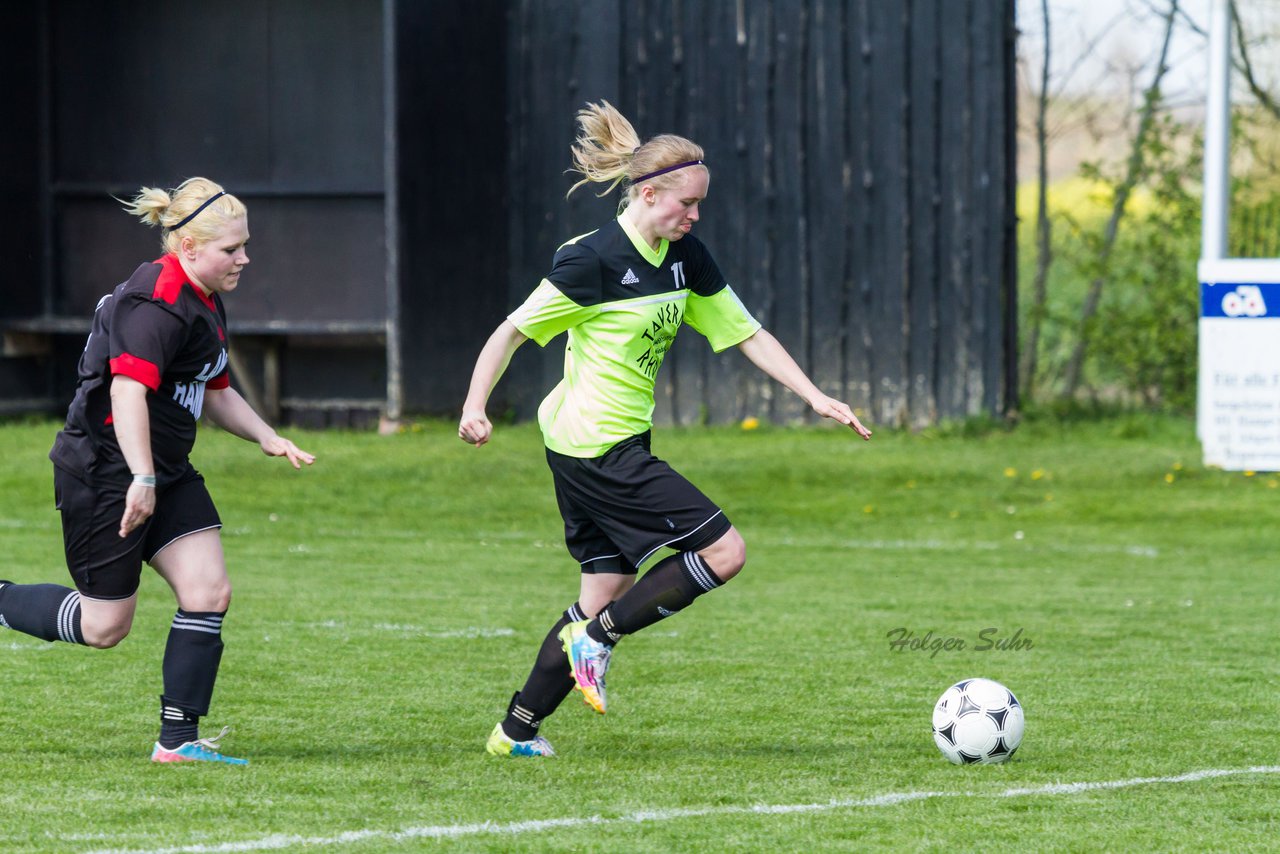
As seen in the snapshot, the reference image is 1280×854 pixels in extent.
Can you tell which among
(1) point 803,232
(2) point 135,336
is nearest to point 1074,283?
(1) point 803,232

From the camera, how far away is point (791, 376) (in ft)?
18.8

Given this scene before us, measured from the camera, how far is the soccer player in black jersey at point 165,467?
522 centimetres

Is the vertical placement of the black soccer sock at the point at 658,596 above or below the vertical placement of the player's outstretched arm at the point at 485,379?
below

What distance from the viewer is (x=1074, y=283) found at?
18.7m

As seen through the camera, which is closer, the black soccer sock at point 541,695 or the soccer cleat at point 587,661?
the soccer cleat at point 587,661

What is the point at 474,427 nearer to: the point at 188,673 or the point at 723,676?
the point at 188,673

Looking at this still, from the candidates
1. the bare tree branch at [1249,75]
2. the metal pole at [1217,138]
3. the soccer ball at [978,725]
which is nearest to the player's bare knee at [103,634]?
the soccer ball at [978,725]

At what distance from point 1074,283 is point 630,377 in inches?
549

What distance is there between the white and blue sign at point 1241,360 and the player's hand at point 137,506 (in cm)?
1092

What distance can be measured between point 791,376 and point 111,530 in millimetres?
2135

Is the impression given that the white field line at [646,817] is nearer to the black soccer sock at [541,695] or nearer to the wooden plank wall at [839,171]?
the black soccer sock at [541,695]

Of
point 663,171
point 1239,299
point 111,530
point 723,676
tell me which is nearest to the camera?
point 111,530

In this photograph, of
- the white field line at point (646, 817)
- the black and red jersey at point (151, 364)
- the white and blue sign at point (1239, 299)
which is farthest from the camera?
the white and blue sign at point (1239, 299)

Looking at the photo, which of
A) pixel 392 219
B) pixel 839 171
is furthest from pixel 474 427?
pixel 839 171
